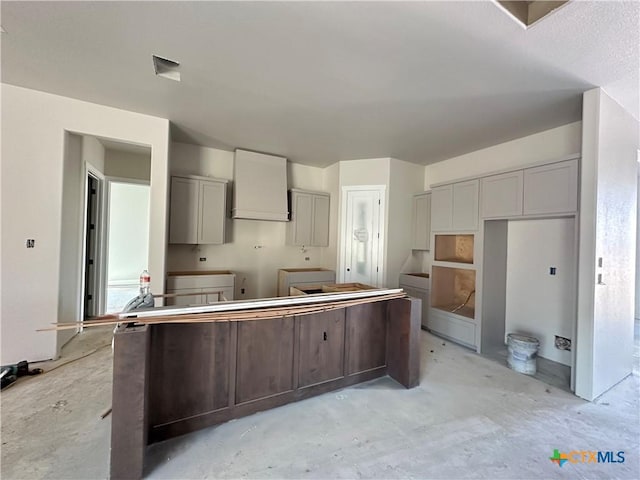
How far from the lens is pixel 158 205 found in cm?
338

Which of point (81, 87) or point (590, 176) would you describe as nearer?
point (590, 176)

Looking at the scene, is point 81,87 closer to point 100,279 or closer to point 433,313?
point 100,279

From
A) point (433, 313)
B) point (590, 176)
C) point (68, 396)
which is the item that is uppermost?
point (590, 176)

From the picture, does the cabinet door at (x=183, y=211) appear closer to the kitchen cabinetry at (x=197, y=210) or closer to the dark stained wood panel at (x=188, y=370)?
the kitchen cabinetry at (x=197, y=210)

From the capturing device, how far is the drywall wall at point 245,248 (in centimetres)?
439

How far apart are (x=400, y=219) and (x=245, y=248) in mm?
2853

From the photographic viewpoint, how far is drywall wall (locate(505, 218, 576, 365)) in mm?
3178

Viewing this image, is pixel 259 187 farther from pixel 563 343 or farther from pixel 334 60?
pixel 563 343

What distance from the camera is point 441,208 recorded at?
13.5ft

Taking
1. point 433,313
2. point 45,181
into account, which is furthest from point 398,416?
point 45,181

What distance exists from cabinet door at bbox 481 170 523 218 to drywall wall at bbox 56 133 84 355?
16.6ft

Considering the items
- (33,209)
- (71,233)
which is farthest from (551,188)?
(71,233)

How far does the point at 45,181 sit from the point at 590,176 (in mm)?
5526

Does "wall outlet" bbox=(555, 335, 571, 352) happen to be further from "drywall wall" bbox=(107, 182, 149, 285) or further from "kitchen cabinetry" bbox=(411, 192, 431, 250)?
"drywall wall" bbox=(107, 182, 149, 285)
